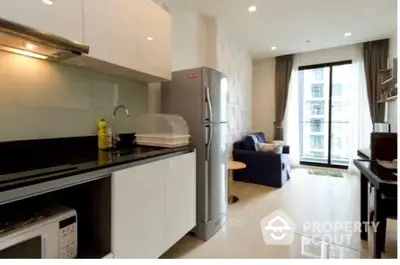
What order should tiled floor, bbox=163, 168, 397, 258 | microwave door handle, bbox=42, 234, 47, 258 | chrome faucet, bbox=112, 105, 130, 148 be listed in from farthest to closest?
chrome faucet, bbox=112, 105, 130, 148 → tiled floor, bbox=163, 168, 397, 258 → microwave door handle, bbox=42, 234, 47, 258

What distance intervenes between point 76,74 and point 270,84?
5139mm

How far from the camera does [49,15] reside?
4.49 ft

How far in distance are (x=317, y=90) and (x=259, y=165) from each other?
9.85ft

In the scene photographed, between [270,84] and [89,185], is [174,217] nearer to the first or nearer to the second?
[89,185]

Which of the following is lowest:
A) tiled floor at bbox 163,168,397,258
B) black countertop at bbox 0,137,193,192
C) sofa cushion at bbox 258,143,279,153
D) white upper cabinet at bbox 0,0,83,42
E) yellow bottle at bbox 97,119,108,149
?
tiled floor at bbox 163,168,397,258

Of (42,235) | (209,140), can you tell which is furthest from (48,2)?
(209,140)

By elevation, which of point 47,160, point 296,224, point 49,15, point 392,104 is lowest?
point 296,224

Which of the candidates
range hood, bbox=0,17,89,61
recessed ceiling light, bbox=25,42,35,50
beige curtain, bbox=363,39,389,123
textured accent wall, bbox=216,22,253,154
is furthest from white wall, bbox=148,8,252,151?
beige curtain, bbox=363,39,389,123

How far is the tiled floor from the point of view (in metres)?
1.97

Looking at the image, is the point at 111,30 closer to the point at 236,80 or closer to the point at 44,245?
the point at 44,245

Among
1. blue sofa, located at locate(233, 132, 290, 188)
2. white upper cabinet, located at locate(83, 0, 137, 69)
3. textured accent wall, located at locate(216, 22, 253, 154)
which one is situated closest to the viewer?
white upper cabinet, located at locate(83, 0, 137, 69)

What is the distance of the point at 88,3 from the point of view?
1572 millimetres

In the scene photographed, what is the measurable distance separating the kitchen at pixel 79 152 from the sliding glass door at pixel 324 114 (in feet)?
15.5

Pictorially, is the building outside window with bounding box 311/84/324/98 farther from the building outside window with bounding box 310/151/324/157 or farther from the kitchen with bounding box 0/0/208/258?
the kitchen with bounding box 0/0/208/258
